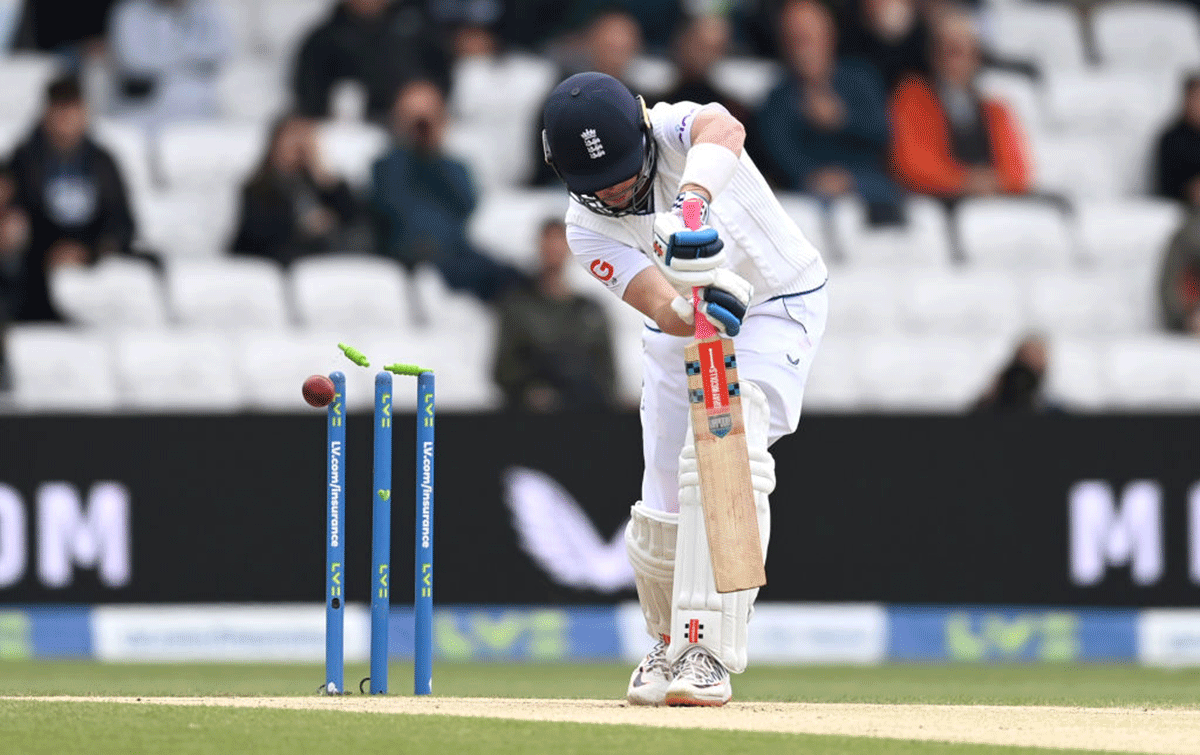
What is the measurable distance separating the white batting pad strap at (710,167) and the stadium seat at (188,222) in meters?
5.41

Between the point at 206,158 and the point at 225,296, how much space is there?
1033 millimetres

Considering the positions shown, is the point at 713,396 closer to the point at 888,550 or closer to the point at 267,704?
the point at 267,704

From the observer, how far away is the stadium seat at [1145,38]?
11734mm

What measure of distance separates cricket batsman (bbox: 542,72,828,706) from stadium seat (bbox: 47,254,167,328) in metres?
4.48

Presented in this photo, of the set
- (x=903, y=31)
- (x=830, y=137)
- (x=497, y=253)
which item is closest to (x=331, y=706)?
(x=497, y=253)

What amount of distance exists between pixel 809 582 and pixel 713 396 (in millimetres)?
3771

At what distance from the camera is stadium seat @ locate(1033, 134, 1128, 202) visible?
11008 millimetres

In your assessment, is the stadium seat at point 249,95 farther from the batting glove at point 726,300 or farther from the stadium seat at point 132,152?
the batting glove at point 726,300

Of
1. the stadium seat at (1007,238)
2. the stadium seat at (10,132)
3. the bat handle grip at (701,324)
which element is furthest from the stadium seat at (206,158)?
the bat handle grip at (701,324)

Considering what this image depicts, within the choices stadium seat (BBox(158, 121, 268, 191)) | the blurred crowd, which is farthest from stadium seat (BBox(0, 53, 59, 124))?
stadium seat (BBox(158, 121, 268, 191))

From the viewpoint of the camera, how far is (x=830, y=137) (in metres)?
10.3

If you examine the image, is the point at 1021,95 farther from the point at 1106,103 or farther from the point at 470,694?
the point at 470,694

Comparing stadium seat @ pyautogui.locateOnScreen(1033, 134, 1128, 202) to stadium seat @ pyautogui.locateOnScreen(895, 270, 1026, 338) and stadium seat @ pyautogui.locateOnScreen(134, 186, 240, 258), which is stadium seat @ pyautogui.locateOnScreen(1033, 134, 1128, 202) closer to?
stadium seat @ pyautogui.locateOnScreen(895, 270, 1026, 338)

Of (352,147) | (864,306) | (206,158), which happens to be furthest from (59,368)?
(864,306)
